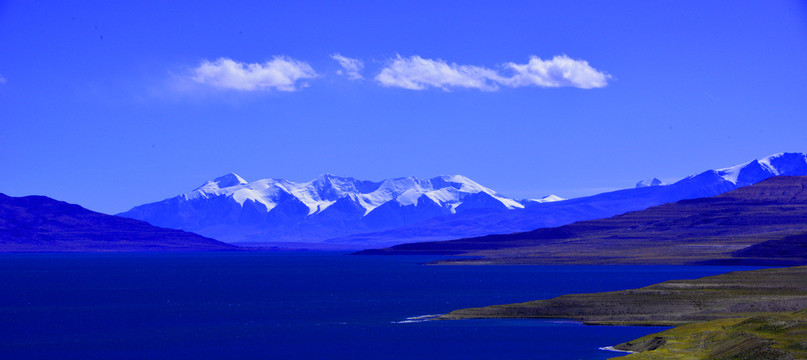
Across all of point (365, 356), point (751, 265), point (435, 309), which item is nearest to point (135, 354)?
point (365, 356)

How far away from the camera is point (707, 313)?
8225 centimetres

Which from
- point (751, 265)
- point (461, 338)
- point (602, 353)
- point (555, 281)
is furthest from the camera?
point (751, 265)

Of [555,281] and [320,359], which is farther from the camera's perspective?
[555,281]

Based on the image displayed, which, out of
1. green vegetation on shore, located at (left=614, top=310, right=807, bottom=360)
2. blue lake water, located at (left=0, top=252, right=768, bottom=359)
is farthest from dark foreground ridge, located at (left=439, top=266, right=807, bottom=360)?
blue lake water, located at (left=0, top=252, right=768, bottom=359)

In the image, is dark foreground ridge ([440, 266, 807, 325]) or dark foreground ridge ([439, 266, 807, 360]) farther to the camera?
dark foreground ridge ([440, 266, 807, 325])

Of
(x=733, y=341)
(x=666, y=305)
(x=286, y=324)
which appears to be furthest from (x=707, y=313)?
(x=286, y=324)

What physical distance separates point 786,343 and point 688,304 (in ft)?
109

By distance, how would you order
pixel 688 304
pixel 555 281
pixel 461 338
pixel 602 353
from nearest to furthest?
pixel 602 353, pixel 461 338, pixel 688 304, pixel 555 281

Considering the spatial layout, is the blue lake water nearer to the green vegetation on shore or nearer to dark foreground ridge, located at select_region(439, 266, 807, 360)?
dark foreground ridge, located at select_region(439, 266, 807, 360)

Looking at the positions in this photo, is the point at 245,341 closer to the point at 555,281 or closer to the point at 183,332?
the point at 183,332

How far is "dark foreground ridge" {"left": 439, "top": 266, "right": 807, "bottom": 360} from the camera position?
5788 centimetres

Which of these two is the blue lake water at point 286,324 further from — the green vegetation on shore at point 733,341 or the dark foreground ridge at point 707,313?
the green vegetation on shore at point 733,341

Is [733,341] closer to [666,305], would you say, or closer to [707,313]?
[707,313]

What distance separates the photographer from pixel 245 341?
75125 millimetres
